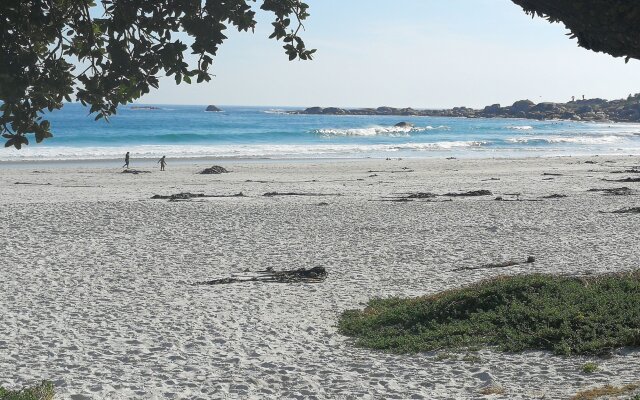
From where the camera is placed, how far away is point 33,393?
7.09m

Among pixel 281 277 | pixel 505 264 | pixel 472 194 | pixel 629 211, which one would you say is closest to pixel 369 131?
pixel 472 194

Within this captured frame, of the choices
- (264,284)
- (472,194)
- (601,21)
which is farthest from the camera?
(472,194)

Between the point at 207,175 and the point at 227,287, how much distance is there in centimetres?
2331

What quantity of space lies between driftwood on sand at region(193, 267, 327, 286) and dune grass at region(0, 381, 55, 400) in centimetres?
528

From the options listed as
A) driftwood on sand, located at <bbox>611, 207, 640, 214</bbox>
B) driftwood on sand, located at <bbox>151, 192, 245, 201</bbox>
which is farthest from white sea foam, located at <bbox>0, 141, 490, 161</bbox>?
driftwood on sand, located at <bbox>611, 207, 640, 214</bbox>

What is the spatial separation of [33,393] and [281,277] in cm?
620

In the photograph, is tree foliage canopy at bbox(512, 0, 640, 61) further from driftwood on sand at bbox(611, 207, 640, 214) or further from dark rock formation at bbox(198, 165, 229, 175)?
dark rock formation at bbox(198, 165, 229, 175)

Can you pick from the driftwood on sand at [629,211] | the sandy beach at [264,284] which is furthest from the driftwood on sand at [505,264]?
the driftwood on sand at [629,211]

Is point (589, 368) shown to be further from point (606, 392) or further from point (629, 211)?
point (629, 211)

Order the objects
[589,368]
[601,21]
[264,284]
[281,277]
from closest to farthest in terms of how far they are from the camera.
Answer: [601,21], [589,368], [264,284], [281,277]

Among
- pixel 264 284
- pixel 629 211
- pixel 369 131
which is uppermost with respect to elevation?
pixel 369 131

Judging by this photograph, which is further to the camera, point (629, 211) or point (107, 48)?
point (629, 211)

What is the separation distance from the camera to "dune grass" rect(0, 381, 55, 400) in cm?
654

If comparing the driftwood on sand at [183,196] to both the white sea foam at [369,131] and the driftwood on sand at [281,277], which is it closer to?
the driftwood on sand at [281,277]
